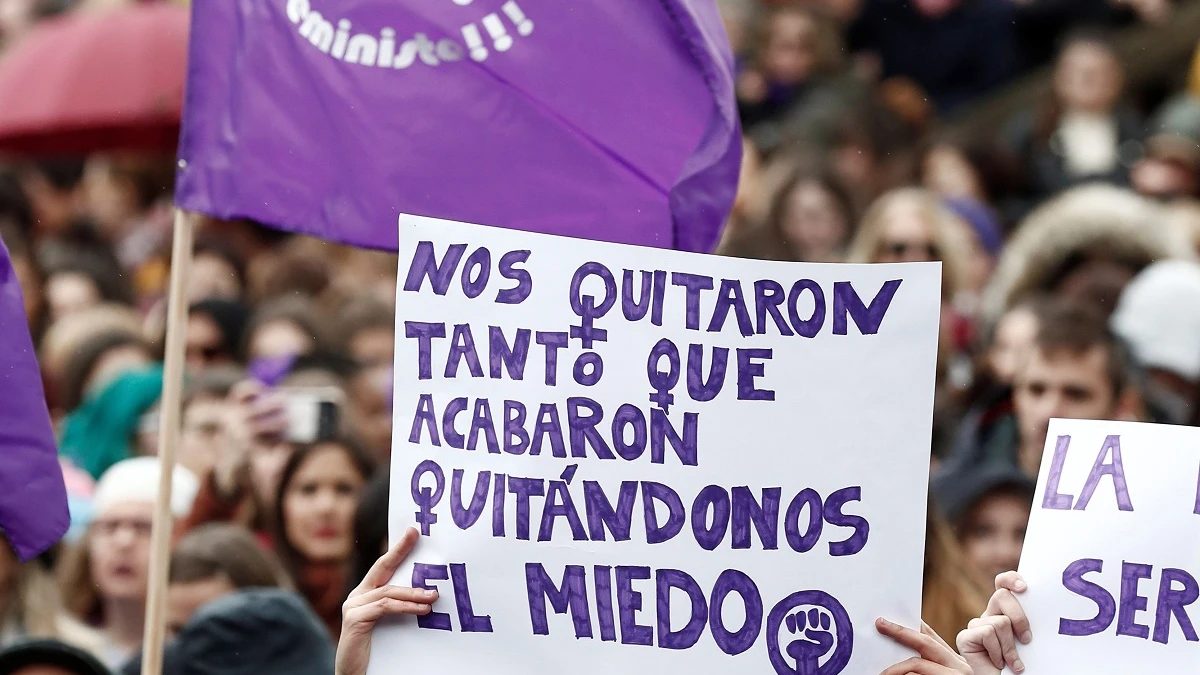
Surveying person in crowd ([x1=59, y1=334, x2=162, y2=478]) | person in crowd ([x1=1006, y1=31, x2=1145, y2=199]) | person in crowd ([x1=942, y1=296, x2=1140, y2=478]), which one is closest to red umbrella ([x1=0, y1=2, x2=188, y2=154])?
person in crowd ([x1=59, y1=334, x2=162, y2=478])

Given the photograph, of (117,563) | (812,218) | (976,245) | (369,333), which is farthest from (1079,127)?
(117,563)

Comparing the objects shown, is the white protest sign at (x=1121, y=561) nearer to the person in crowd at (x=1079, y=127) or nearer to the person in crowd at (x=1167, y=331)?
the person in crowd at (x=1167, y=331)

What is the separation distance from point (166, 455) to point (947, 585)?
1.87 meters

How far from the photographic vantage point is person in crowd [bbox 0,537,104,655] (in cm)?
593

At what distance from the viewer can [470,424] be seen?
12.2 feet

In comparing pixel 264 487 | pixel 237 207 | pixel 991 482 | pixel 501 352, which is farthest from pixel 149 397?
pixel 501 352

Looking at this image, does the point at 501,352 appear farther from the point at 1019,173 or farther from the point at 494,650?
the point at 1019,173

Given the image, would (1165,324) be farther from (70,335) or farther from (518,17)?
(70,335)

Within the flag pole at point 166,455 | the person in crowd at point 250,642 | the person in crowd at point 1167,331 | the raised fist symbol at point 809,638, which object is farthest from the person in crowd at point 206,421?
the raised fist symbol at point 809,638

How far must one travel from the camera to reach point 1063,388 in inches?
231

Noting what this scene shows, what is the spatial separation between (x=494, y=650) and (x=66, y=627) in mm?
2575

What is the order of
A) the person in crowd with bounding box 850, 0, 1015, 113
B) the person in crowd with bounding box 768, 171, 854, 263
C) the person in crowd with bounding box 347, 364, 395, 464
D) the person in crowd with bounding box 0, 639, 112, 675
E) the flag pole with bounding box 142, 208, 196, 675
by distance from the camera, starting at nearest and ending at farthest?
the flag pole with bounding box 142, 208, 196, 675
the person in crowd with bounding box 0, 639, 112, 675
the person in crowd with bounding box 347, 364, 395, 464
the person in crowd with bounding box 768, 171, 854, 263
the person in crowd with bounding box 850, 0, 1015, 113

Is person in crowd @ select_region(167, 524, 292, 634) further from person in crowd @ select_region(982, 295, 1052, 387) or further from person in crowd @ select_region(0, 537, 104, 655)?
person in crowd @ select_region(982, 295, 1052, 387)

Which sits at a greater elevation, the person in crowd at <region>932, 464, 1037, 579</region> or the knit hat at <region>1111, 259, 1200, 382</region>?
the knit hat at <region>1111, 259, 1200, 382</region>
